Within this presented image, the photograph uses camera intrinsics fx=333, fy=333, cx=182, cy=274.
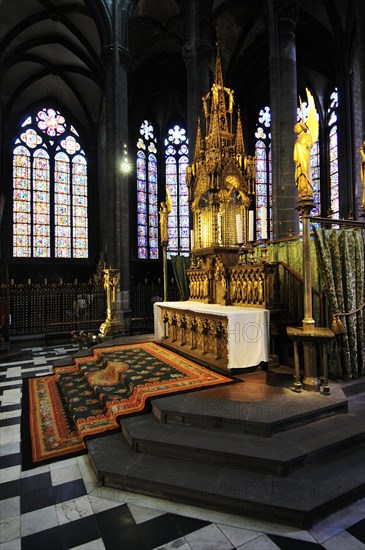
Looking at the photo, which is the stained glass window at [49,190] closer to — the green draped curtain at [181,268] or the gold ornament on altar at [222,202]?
the green draped curtain at [181,268]

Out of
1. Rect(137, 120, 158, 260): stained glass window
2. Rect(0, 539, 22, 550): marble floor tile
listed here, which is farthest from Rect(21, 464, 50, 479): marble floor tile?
Rect(137, 120, 158, 260): stained glass window

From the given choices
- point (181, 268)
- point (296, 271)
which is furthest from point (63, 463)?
point (181, 268)

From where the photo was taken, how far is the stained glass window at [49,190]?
16016 millimetres

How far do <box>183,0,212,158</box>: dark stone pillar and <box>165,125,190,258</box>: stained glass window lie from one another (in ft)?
24.5

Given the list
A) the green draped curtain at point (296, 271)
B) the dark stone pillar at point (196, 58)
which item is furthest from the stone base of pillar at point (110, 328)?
the dark stone pillar at point (196, 58)

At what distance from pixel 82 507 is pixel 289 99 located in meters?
10.5

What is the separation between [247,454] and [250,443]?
212 mm

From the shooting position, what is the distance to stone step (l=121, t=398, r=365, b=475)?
2580 millimetres

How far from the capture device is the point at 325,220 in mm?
3938

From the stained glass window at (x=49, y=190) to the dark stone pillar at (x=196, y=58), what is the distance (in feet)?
30.5


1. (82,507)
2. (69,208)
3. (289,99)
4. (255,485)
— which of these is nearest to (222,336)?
(255,485)

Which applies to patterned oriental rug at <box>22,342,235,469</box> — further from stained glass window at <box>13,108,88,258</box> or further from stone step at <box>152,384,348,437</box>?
stained glass window at <box>13,108,88,258</box>

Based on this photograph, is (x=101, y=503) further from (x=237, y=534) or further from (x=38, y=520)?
(x=237, y=534)

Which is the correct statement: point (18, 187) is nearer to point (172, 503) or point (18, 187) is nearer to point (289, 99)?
point (289, 99)
